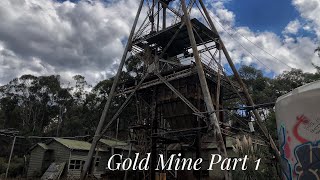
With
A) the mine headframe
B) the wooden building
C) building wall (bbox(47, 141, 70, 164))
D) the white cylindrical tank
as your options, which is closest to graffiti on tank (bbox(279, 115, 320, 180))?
the white cylindrical tank

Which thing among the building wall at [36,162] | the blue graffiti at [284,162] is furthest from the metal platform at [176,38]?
the building wall at [36,162]

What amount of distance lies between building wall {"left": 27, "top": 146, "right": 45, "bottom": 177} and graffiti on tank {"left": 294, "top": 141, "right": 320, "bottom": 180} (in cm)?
2926

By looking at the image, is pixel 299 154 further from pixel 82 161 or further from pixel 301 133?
pixel 82 161

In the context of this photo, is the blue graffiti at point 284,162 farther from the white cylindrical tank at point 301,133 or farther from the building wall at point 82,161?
the building wall at point 82,161

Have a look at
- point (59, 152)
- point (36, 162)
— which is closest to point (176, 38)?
point (59, 152)

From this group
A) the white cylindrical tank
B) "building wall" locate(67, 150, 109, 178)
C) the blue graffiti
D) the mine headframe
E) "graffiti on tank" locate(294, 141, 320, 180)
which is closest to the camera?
"graffiti on tank" locate(294, 141, 320, 180)

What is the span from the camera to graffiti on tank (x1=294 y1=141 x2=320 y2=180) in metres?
5.56

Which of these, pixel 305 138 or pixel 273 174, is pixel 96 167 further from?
pixel 305 138

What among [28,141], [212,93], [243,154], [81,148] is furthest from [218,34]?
[28,141]

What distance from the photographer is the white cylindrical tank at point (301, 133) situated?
5.71 m

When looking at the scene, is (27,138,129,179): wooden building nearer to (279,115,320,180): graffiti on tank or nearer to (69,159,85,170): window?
(69,159,85,170): window

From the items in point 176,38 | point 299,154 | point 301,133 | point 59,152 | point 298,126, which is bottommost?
point 59,152

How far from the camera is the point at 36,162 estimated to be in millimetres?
30453

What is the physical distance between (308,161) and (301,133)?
0.66m
